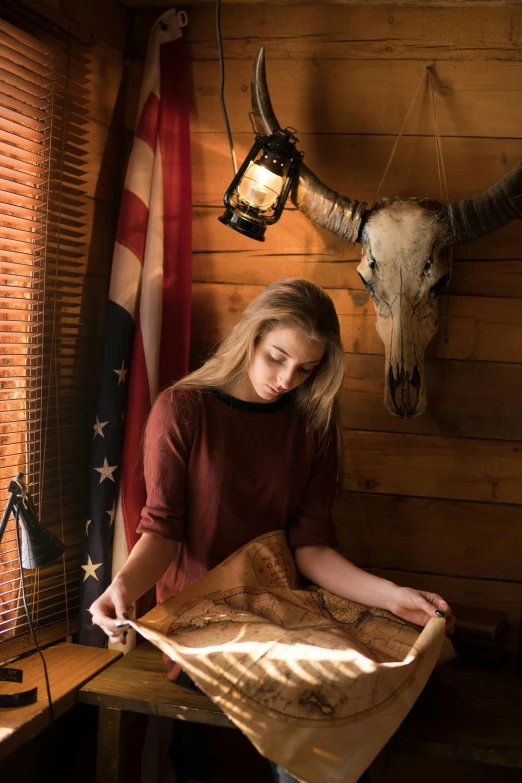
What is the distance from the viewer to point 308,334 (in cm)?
173

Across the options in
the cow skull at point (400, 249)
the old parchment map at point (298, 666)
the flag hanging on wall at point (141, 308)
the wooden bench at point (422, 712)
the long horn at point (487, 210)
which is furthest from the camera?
the flag hanging on wall at point (141, 308)

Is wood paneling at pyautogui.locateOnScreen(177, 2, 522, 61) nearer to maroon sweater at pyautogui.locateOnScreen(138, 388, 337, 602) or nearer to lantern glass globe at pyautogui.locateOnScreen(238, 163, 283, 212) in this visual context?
lantern glass globe at pyautogui.locateOnScreen(238, 163, 283, 212)

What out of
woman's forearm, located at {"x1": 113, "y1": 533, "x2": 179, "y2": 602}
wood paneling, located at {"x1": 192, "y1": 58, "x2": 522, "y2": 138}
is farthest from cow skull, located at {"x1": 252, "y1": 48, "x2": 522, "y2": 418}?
woman's forearm, located at {"x1": 113, "y1": 533, "x2": 179, "y2": 602}

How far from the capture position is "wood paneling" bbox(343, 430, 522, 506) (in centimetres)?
209

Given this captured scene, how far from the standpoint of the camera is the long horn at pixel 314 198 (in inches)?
75.4

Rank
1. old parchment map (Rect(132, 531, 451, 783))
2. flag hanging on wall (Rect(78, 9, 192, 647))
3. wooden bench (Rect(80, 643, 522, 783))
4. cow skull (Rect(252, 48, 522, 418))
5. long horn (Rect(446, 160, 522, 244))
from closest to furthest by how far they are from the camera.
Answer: old parchment map (Rect(132, 531, 451, 783)) < wooden bench (Rect(80, 643, 522, 783)) < long horn (Rect(446, 160, 522, 244)) < cow skull (Rect(252, 48, 522, 418)) < flag hanging on wall (Rect(78, 9, 192, 647))

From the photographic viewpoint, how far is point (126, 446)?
207 cm

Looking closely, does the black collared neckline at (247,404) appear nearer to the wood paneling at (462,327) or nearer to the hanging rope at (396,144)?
the wood paneling at (462,327)

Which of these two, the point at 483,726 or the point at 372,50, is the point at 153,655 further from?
the point at 372,50

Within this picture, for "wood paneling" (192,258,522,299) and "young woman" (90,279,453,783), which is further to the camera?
"wood paneling" (192,258,522,299)

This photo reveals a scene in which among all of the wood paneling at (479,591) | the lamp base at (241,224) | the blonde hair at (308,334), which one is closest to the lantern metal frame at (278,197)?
the lamp base at (241,224)

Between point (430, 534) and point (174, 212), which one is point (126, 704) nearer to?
point (430, 534)

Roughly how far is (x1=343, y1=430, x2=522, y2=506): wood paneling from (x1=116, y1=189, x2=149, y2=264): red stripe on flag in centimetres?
82

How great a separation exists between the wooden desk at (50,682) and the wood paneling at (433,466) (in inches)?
34.4
